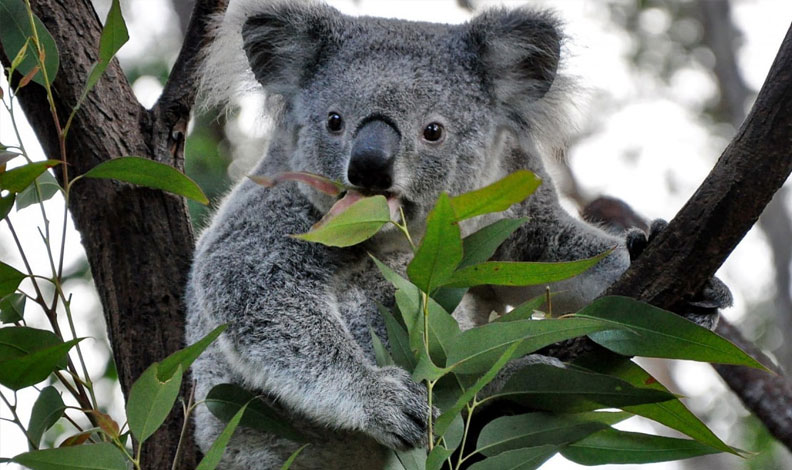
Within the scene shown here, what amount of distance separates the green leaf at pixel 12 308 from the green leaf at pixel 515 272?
106 cm

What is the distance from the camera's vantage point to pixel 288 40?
270cm

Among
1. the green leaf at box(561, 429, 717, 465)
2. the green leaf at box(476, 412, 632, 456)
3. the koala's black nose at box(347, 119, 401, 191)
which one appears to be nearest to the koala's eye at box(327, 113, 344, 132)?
the koala's black nose at box(347, 119, 401, 191)

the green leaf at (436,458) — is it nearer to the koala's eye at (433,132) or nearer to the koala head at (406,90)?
the koala head at (406,90)

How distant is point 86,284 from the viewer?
5.00 m

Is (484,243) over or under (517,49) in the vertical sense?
under

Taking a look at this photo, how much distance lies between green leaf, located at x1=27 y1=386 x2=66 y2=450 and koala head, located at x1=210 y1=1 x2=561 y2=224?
0.84 metres

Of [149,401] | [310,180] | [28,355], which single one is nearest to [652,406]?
[310,180]

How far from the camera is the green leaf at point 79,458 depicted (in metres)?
1.53

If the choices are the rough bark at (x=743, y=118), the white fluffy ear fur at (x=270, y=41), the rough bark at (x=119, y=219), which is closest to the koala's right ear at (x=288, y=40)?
the white fluffy ear fur at (x=270, y=41)

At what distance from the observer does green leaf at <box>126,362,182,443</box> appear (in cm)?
164

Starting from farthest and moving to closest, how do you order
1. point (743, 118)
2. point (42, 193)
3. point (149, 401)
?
point (743, 118)
point (42, 193)
point (149, 401)

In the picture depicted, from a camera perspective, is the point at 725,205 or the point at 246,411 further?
the point at 246,411

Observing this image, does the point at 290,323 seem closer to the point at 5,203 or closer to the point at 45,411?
the point at 45,411

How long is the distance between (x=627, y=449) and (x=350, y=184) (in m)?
0.90
